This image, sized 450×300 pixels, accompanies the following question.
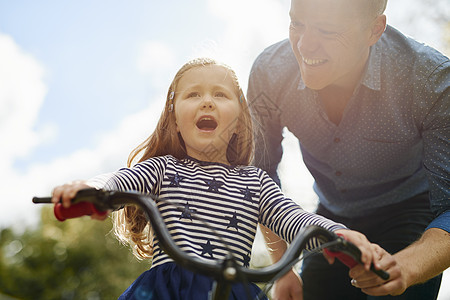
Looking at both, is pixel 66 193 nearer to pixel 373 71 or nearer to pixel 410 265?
pixel 410 265

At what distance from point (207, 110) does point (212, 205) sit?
51 centimetres

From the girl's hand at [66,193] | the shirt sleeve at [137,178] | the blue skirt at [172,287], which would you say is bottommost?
the blue skirt at [172,287]

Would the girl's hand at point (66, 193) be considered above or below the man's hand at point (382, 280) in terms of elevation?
above

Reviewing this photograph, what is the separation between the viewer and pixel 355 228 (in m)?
3.43

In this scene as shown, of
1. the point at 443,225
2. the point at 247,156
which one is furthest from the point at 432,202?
the point at 247,156

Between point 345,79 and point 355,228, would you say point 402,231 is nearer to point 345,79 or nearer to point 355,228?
point 355,228

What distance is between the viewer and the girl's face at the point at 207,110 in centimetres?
244

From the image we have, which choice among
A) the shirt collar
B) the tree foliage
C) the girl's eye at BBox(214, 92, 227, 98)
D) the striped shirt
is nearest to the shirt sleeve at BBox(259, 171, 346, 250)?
the striped shirt

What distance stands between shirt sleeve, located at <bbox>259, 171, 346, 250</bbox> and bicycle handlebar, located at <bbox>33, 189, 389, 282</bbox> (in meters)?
0.26

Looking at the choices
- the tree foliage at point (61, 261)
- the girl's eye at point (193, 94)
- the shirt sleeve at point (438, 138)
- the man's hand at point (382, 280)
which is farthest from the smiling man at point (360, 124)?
the tree foliage at point (61, 261)

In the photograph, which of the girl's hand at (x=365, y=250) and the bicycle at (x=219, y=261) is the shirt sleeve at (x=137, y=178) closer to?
the bicycle at (x=219, y=261)

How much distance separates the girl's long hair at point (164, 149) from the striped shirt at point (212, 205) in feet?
0.68

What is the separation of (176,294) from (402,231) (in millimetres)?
1845

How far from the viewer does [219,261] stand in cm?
154
